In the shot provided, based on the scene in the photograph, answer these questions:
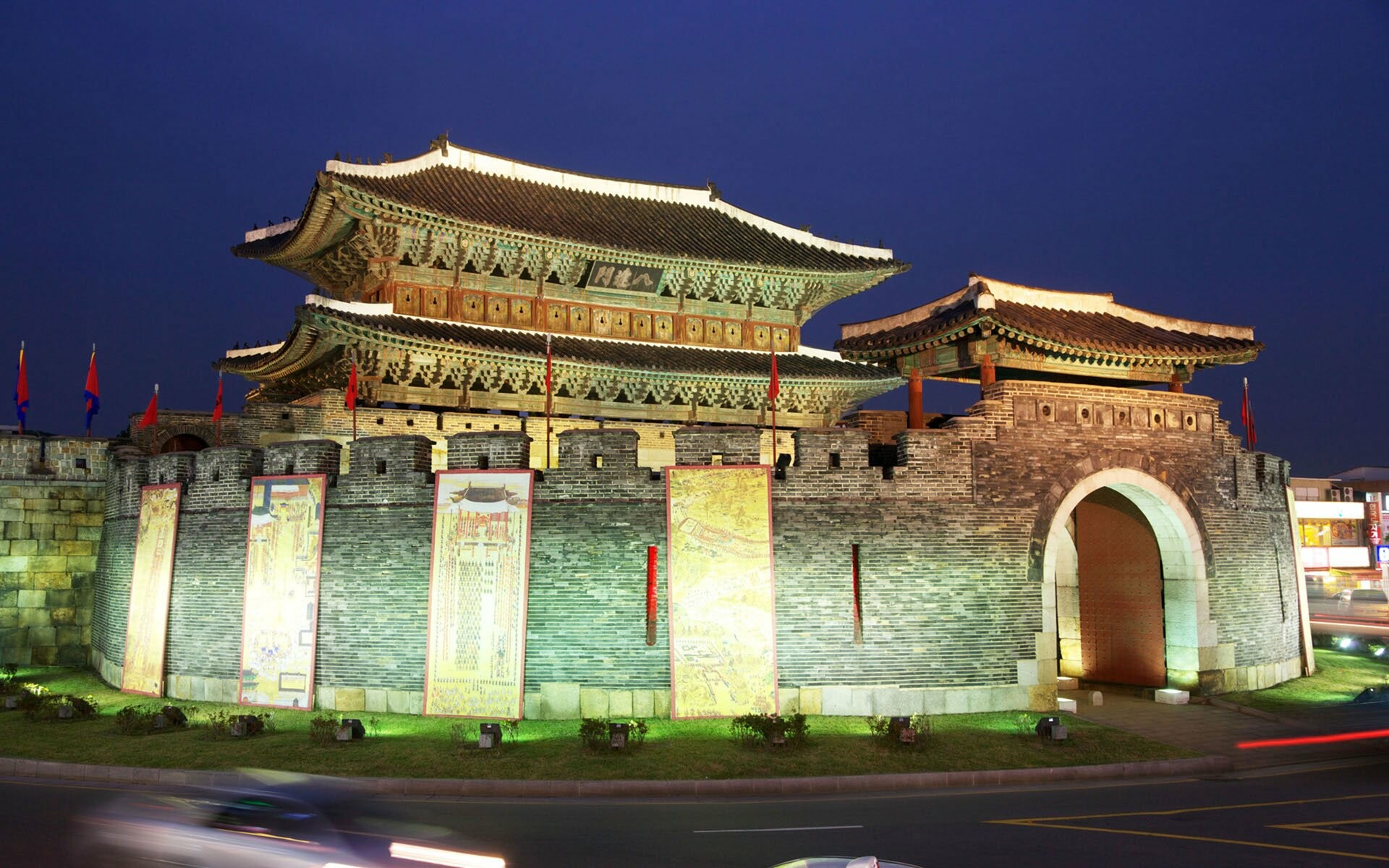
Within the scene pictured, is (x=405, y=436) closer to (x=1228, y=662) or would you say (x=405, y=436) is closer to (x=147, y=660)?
(x=147, y=660)

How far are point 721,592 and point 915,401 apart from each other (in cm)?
589

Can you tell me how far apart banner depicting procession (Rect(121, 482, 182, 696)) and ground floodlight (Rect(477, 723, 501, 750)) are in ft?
24.1

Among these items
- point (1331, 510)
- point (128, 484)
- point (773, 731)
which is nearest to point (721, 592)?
point (773, 731)

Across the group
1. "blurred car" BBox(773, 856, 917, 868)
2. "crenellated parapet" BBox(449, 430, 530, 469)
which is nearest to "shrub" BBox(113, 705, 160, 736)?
"crenellated parapet" BBox(449, 430, 530, 469)

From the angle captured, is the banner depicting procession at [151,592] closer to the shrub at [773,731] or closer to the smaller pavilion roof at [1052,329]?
the shrub at [773,731]

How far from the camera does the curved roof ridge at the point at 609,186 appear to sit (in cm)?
2375

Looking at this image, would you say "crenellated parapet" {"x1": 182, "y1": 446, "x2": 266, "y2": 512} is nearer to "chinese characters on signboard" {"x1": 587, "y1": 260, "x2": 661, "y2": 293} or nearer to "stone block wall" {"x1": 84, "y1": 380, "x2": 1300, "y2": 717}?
"stone block wall" {"x1": 84, "y1": 380, "x2": 1300, "y2": 717}

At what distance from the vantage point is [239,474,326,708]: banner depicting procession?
1479cm

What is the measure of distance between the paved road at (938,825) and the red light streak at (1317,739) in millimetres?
1109

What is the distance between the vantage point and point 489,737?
11.8 meters

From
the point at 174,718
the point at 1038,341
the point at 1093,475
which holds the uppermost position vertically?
the point at 1038,341

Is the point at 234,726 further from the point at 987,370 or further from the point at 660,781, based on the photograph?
the point at 987,370

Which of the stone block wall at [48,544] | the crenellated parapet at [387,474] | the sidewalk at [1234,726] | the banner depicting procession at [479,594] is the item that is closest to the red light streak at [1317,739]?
the sidewalk at [1234,726]

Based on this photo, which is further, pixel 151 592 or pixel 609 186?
pixel 609 186
